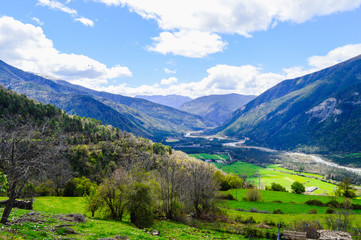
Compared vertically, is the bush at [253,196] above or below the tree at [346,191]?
below

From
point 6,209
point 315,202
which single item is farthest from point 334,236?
point 315,202

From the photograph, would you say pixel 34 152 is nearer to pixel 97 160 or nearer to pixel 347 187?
pixel 97 160

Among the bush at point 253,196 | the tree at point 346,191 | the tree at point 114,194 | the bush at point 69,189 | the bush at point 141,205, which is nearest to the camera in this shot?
the bush at point 141,205

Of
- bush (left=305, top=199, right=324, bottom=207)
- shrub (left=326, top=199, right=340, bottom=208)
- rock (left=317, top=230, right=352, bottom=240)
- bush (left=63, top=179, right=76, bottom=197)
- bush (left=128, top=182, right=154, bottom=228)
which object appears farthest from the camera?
bush (left=305, top=199, right=324, bottom=207)

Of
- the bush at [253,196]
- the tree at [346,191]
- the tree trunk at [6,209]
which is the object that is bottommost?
the bush at [253,196]

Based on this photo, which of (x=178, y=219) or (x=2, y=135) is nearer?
(x=2, y=135)

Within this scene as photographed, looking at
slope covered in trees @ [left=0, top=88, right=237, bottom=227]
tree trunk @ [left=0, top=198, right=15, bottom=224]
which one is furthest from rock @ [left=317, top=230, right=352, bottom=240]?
tree trunk @ [left=0, top=198, right=15, bottom=224]

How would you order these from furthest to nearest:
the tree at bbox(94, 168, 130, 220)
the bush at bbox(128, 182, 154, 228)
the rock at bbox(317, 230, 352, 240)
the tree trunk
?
the tree at bbox(94, 168, 130, 220) < the bush at bbox(128, 182, 154, 228) < the rock at bbox(317, 230, 352, 240) < the tree trunk

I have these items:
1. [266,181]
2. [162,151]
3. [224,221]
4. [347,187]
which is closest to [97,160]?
[162,151]

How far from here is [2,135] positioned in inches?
768

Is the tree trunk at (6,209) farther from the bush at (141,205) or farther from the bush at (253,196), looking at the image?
the bush at (253,196)

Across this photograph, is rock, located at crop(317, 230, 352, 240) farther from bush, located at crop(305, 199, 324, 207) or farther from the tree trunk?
bush, located at crop(305, 199, 324, 207)

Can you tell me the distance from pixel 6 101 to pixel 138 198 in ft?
486

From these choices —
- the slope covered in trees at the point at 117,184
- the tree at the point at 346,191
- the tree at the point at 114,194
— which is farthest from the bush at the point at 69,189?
the tree at the point at 346,191
